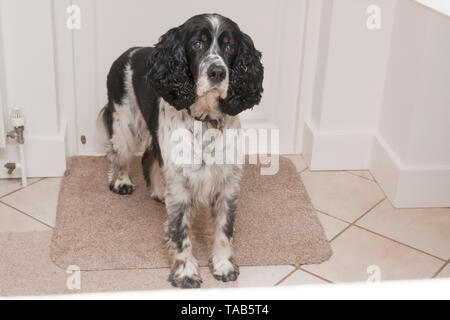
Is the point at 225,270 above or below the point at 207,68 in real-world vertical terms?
below

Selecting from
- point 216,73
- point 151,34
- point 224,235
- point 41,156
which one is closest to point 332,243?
point 224,235

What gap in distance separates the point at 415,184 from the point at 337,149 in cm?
46

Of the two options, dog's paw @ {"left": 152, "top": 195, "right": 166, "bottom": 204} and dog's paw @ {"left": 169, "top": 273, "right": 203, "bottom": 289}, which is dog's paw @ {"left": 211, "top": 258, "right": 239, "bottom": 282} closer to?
dog's paw @ {"left": 169, "top": 273, "right": 203, "bottom": 289}

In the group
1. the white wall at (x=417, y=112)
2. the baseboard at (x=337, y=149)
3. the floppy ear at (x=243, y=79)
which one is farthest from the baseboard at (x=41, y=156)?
the white wall at (x=417, y=112)

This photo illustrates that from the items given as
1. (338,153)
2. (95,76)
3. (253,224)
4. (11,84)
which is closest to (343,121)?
(338,153)

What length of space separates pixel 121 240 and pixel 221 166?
564 millimetres

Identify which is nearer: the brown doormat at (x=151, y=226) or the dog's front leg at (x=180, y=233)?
the dog's front leg at (x=180, y=233)

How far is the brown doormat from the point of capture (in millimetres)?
2188

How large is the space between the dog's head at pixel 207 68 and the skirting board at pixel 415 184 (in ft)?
3.11

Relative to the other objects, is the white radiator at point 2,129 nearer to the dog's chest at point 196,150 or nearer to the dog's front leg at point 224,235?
the dog's chest at point 196,150

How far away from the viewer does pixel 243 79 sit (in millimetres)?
1951

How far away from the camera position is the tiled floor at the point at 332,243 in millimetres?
2053

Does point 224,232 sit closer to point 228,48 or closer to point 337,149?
point 228,48

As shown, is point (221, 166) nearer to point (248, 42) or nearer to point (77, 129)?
point (248, 42)
